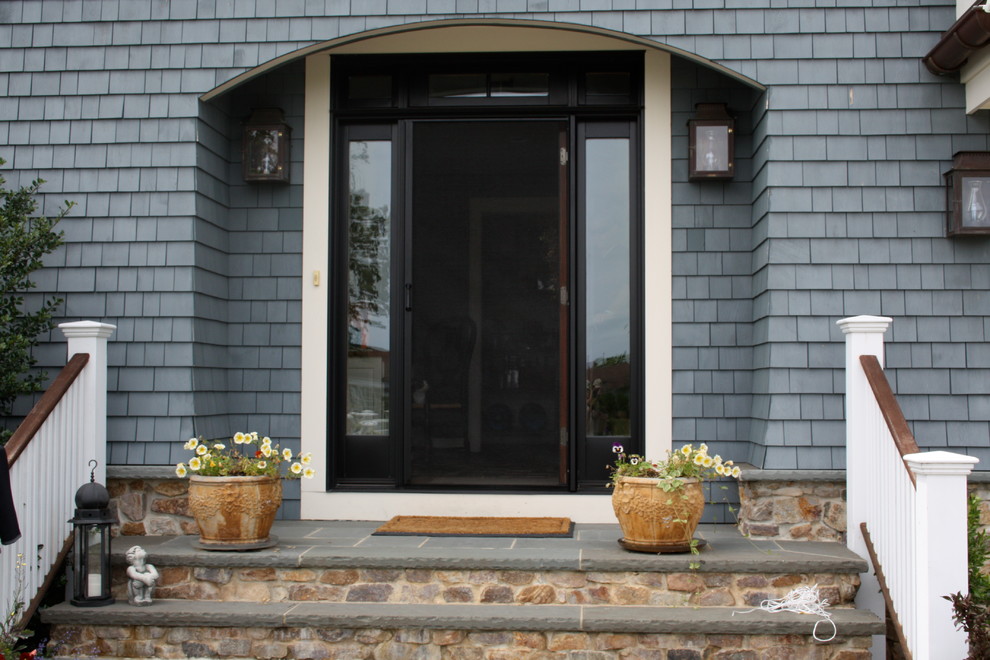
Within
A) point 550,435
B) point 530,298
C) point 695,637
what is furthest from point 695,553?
point 530,298

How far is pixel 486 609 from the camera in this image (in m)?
3.81

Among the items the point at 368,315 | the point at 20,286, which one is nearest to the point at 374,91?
the point at 368,315

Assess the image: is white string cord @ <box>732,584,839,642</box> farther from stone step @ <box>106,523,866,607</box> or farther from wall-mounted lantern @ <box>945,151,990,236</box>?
wall-mounted lantern @ <box>945,151,990,236</box>

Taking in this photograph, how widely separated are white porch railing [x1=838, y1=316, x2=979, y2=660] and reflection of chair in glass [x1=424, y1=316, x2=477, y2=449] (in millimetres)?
1922

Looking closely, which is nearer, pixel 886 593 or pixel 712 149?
pixel 886 593

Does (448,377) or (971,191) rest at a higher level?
(971,191)

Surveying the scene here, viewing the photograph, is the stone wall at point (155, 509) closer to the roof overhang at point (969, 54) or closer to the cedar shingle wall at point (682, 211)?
the cedar shingle wall at point (682, 211)

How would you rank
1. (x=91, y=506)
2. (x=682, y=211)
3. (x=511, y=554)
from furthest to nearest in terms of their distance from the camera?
(x=682, y=211), (x=511, y=554), (x=91, y=506)

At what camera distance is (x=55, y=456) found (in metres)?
4.04

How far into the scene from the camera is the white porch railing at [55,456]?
12.3 feet

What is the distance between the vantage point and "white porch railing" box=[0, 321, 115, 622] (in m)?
3.74

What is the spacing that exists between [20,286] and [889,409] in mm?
3928

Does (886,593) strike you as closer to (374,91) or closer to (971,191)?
(971,191)

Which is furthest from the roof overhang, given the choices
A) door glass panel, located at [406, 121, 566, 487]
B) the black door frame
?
door glass panel, located at [406, 121, 566, 487]
